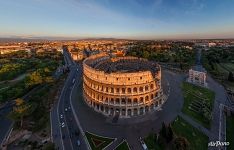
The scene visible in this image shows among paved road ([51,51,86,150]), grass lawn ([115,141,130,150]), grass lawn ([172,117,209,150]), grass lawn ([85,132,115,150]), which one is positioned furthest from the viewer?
grass lawn ([172,117,209,150])

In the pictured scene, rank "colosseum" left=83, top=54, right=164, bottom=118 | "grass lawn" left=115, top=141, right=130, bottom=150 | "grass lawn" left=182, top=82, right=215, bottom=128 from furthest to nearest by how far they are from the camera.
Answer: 1. "grass lawn" left=182, top=82, right=215, bottom=128
2. "colosseum" left=83, top=54, right=164, bottom=118
3. "grass lawn" left=115, top=141, right=130, bottom=150

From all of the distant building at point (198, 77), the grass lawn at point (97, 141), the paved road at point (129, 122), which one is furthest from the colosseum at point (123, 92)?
the distant building at point (198, 77)

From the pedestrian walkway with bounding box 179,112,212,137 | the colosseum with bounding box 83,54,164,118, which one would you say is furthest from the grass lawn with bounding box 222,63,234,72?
the colosseum with bounding box 83,54,164,118

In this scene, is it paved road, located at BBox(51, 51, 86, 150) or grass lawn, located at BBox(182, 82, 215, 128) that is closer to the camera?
paved road, located at BBox(51, 51, 86, 150)

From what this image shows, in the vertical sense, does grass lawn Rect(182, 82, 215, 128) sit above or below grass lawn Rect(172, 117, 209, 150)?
above

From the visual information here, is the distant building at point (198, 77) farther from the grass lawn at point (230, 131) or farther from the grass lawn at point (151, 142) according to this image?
the grass lawn at point (151, 142)

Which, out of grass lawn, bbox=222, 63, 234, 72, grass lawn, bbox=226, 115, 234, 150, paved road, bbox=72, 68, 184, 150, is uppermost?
grass lawn, bbox=222, 63, 234, 72

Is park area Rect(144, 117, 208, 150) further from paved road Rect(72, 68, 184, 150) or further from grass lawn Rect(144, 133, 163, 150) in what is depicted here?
paved road Rect(72, 68, 184, 150)
